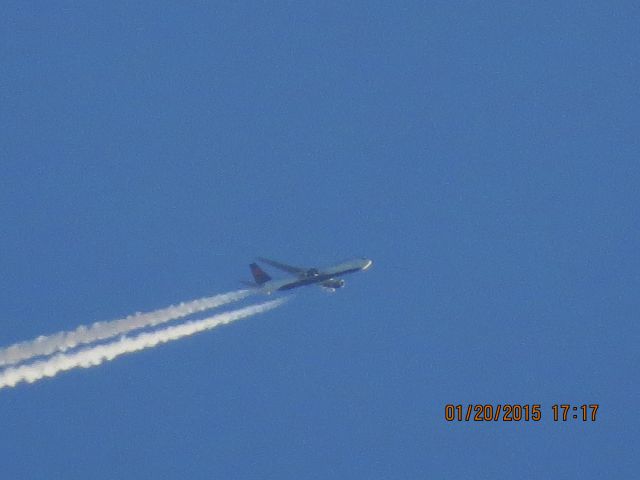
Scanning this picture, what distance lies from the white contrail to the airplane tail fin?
5103 mm

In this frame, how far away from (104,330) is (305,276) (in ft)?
87.4

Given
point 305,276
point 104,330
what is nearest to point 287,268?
point 305,276

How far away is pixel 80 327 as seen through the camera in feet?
336

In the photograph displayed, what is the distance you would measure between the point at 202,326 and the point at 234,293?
806 cm

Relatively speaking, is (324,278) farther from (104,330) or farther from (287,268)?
(104,330)

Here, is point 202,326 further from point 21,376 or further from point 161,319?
point 21,376

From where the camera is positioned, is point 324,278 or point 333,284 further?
point 333,284

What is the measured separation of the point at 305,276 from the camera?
127 m

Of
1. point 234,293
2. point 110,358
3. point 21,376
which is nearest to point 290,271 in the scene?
point 234,293

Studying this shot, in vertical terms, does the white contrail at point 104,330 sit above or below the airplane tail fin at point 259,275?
below

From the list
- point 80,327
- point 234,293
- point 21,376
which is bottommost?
point 21,376

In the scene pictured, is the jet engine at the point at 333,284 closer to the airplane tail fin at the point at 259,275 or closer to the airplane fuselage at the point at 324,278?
the airplane fuselage at the point at 324,278

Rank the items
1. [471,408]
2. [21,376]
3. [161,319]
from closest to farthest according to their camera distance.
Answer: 1. [21,376]
2. [161,319]
3. [471,408]

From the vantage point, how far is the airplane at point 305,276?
4970 inches
